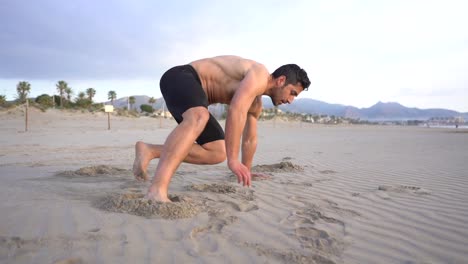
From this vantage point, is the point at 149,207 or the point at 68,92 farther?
the point at 68,92

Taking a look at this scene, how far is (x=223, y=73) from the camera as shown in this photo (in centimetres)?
298

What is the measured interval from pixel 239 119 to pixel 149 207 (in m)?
0.93

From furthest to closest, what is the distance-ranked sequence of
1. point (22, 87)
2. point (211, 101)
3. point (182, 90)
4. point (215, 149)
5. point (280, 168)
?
point (22, 87)
point (280, 168)
point (215, 149)
point (211, 101)
point (182, 90)

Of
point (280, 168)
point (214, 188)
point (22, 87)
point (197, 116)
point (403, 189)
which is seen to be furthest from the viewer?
point (22, 87)

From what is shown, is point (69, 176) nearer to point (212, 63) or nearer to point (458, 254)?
point (212, 63)

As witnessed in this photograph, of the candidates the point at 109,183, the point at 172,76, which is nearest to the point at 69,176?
the point at 109,183

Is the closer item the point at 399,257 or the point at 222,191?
the point at 399,257

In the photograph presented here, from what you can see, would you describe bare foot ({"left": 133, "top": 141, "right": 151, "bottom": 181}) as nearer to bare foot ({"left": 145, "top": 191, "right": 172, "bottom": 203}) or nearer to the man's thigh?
the man's thigh

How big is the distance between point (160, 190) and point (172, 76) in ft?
3.53

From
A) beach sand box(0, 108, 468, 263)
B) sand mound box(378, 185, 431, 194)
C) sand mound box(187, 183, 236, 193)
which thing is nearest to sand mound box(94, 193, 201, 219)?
beach sand box(0, 108, 468, 263)

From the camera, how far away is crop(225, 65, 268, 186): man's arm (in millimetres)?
2408

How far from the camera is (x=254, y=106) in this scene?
11.6ft

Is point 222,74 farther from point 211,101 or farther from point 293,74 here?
point 293,74

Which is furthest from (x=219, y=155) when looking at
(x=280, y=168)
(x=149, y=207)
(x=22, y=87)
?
(x=22, y=87)
